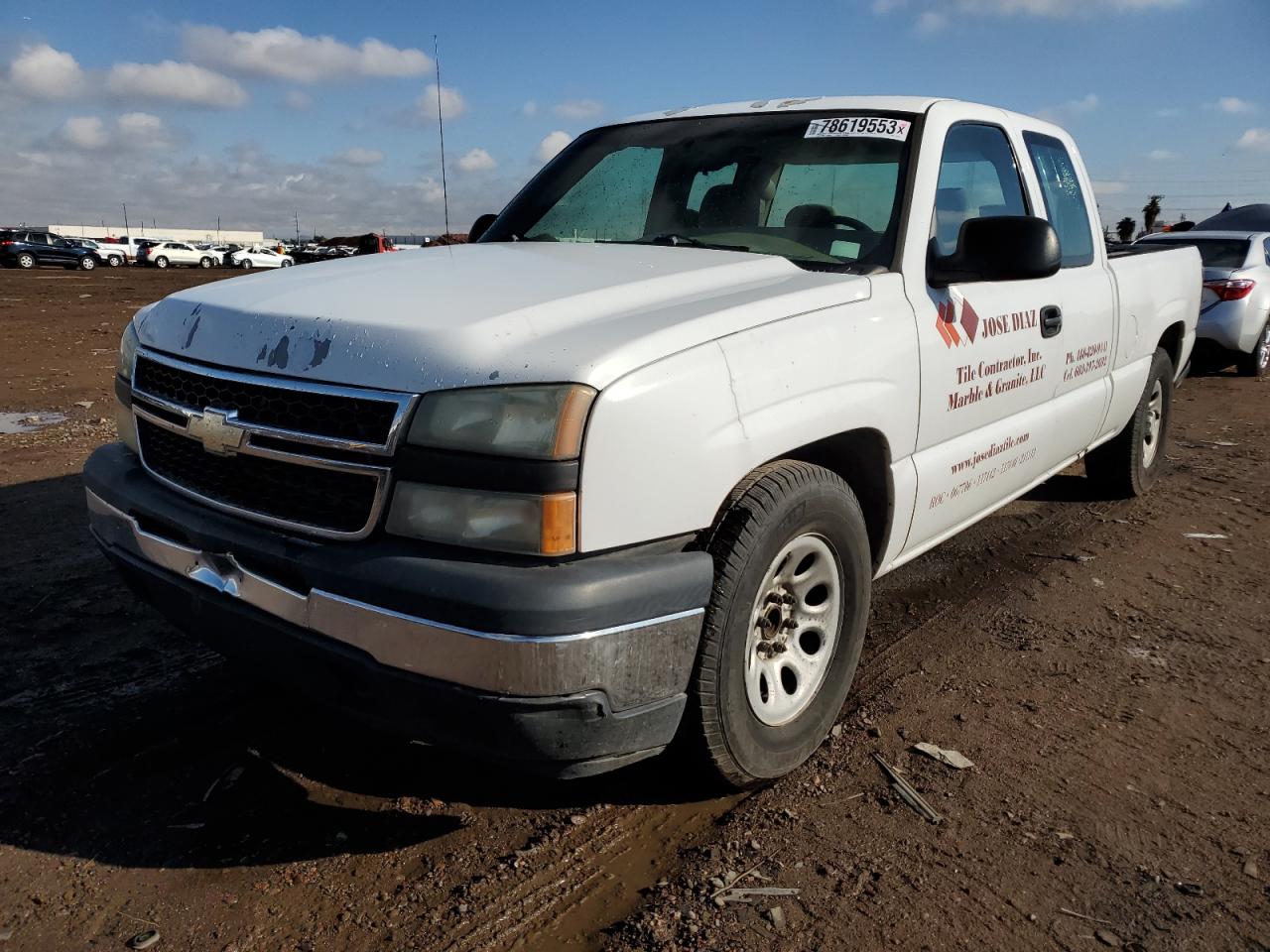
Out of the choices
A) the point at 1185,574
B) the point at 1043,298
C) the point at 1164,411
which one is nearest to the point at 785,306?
the point at 1043,298

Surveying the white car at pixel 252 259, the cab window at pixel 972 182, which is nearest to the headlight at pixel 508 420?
the cab window at pixel 972 182

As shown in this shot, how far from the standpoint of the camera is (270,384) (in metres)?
2.16

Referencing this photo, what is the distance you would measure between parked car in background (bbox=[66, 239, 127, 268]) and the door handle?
43.9 m

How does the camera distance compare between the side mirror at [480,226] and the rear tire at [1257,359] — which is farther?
the rear tire at [1257,359]

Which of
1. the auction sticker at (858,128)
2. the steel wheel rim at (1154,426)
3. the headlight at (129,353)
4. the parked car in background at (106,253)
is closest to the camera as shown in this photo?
the headlight at (129,353)

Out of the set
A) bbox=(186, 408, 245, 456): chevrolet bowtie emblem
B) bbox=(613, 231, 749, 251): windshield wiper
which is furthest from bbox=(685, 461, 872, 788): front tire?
bbox=(186, 408, 245, 456): chevrolet bowtie emblem

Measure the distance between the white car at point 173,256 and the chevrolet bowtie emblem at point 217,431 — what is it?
1854 inches

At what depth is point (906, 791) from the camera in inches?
103

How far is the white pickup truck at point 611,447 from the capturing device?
194cm

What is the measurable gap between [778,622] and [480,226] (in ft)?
8.23

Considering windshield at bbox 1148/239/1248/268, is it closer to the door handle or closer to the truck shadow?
the door handle

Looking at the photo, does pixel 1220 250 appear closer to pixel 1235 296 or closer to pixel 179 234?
pixel 1235 296

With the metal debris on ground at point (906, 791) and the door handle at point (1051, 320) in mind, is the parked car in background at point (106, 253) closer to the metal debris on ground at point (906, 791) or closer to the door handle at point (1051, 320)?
the door handle at point (1051, 320)

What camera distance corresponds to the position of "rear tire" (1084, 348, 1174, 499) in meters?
5.29
